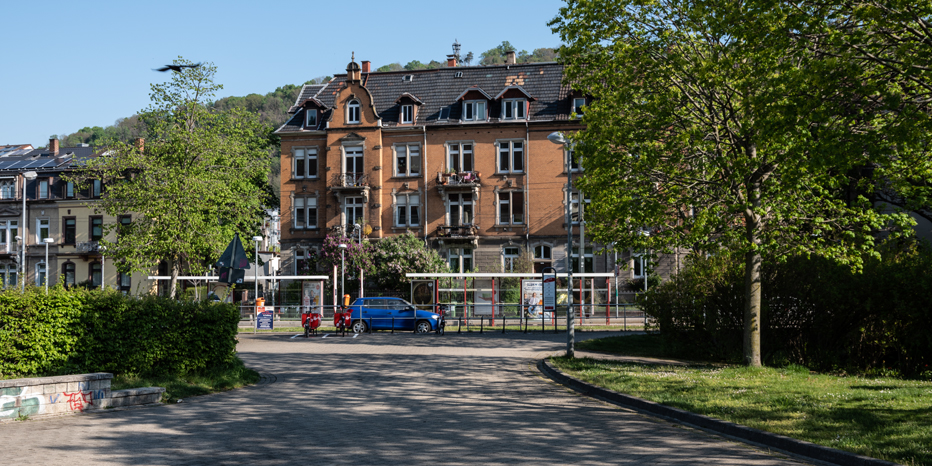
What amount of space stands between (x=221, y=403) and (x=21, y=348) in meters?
3.39

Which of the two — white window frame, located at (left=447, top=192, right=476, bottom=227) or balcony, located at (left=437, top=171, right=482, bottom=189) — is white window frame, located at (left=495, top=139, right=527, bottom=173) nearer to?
balcony, located at (left=437, top=171, right=482, bottom=189)

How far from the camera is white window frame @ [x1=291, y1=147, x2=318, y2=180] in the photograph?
50.0 metres

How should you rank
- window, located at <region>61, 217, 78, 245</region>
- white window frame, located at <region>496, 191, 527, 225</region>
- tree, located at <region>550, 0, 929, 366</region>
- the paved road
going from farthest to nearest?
window, located at <region>61, 217, 78, 245</region> → white window frame, located at <region>496, 191, 527, 225</region> → tree, located at <region>550, 0, 929, 366</region> → the paved road

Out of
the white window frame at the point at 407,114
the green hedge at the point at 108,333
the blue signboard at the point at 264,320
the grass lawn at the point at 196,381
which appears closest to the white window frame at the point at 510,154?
the white window frame at the point at 407,114

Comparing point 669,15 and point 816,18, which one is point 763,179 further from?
point 816,18

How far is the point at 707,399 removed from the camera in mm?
11664

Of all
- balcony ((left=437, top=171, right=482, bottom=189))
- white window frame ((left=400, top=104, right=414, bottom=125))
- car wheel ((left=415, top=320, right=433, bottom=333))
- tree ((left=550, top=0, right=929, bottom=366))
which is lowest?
car wheel ((left=415, top=320, right=433, bottom=333))

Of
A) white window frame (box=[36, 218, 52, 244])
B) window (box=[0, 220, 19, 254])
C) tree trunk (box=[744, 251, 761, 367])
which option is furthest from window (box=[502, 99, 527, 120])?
window (box=[0, 220, 19, 254])

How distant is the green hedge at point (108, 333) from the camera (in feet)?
39.9

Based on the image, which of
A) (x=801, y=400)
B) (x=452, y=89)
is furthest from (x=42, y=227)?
(x=801, y=400)

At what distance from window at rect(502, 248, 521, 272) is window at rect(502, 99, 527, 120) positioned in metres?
8.50

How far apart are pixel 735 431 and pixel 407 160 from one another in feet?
134

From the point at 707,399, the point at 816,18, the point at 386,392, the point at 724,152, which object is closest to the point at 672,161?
the point at 724,152

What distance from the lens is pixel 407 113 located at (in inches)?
1935
